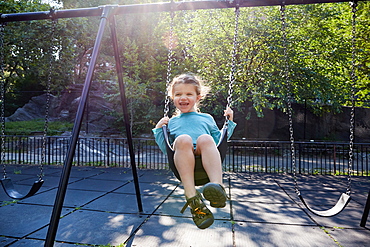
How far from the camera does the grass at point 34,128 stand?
1296 cm

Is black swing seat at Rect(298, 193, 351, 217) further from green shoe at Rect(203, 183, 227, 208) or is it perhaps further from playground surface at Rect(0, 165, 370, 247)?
green shoe at Rect(203, 183, 227, 208)

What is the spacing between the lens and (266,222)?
11.4ft

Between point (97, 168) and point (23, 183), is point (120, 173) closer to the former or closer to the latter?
point (97, 168)

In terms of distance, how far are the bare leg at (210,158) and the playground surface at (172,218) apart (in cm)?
111

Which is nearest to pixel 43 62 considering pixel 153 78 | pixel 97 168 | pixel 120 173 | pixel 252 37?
pixel 153 78

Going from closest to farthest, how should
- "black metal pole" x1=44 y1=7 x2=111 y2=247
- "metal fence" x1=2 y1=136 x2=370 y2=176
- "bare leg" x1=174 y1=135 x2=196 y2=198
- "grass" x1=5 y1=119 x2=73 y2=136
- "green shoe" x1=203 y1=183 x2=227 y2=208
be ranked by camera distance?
1. "green shoe" x1=203 y1=183 x2=227 y2=208
2. "black metal pole" x1=44 y1=7 x2=111 y2=247
3. "bare leg" x1=174 y1=135 x2=196 y2=198
4. "metal fence" x1=2 y1=136 x2=370 y2=176
5. "grass" x1=5 y1=119 x2=73 y2=136

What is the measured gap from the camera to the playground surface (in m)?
2.90

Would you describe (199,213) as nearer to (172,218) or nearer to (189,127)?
(189,127)

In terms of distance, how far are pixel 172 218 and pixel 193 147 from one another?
171 centimetres

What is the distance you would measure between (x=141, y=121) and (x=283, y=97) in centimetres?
750

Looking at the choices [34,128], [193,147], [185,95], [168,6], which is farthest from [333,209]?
[34,128]

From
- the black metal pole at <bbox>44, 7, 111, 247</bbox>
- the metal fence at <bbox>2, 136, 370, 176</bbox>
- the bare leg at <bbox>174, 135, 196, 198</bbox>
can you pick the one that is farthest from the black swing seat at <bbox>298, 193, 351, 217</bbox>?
the metal fence at <bbox>2, 136, 370, 176</bbox>

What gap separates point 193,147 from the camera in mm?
2258

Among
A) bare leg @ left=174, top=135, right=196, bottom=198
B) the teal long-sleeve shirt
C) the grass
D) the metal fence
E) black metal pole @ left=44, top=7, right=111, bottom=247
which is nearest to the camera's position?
black metal pole @ left=44, top=7, right=111, bottom=247
